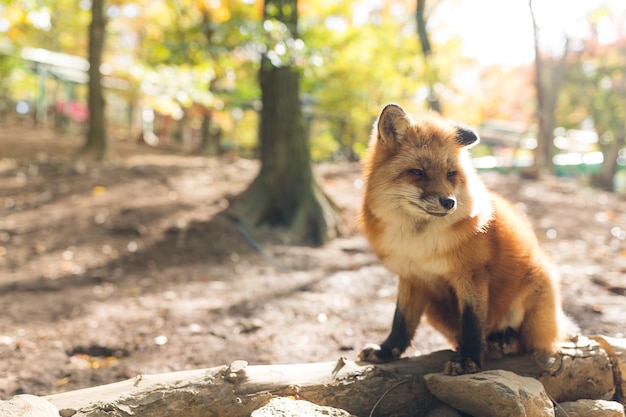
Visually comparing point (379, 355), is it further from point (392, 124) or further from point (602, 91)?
point (602, 91)

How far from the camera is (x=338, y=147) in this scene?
18422mm

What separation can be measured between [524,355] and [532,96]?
75.2ft

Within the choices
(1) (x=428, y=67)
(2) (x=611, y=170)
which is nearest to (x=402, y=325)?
(1) (x=428, y=67)

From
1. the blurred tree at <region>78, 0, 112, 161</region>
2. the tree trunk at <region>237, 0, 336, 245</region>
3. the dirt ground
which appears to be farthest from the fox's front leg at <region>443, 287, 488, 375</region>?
the blurred tree at <region>78, 0, 112, 161</region>

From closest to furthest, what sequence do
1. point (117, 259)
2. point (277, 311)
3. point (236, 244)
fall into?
point (277, 311)
point (117, 259)
point (236, 244)

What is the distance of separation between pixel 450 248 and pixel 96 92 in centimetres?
951

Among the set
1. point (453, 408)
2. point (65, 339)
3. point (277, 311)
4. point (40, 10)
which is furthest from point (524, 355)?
point (40, 10)

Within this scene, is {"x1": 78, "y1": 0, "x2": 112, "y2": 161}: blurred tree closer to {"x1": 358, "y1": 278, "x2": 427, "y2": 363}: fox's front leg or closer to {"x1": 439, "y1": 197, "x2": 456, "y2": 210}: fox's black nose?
{"x1": 358, "y1": 278, "x2": 427, "y2": 363}: fox's front leg

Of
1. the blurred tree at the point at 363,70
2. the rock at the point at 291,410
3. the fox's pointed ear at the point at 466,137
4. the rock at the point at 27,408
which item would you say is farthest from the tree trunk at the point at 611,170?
the rock at the point at 27,408

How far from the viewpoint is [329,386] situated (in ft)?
7.97

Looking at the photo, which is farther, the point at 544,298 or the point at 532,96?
the point at 532,96

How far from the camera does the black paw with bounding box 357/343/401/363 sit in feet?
8.97

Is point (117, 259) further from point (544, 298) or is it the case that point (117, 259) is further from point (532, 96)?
point (532, 96)

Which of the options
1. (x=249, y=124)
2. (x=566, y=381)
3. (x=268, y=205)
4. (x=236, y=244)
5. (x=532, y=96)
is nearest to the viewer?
(x=566, y=381)
